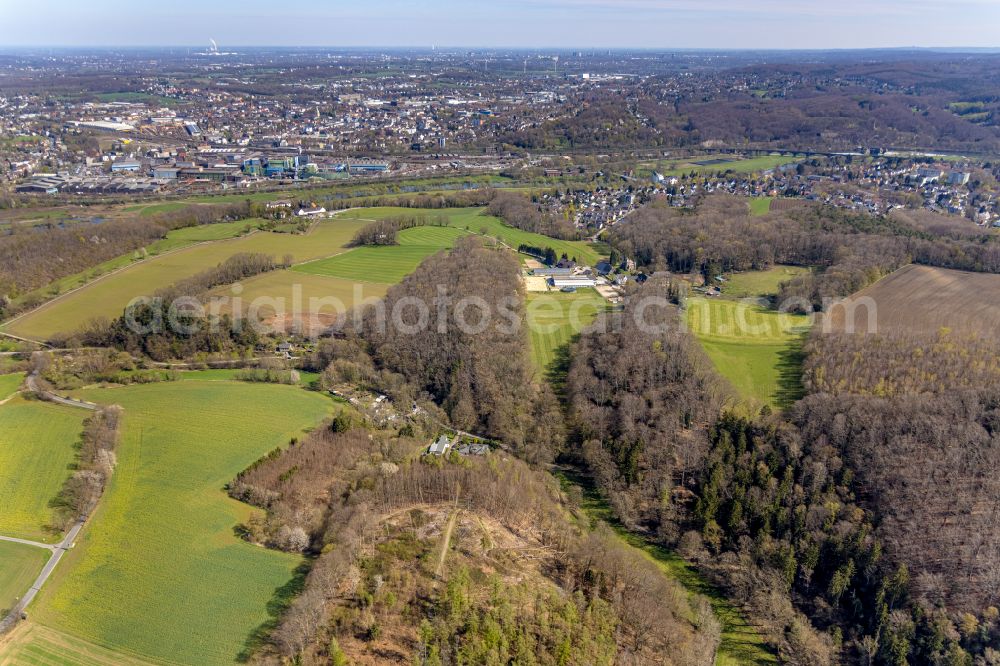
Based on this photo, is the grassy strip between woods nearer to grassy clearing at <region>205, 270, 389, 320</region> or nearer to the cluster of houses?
the cluster of houses

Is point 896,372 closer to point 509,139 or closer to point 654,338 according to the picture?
point 654,338

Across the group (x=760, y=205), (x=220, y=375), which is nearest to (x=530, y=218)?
(x=760, y=205)

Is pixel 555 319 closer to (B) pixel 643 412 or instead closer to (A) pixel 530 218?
(B) pixel 643 412

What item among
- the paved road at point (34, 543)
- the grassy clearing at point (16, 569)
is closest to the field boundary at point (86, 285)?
the paved road at point (34, 543)

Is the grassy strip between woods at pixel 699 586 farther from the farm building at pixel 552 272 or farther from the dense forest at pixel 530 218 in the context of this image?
the dense forest at pixel 530 218

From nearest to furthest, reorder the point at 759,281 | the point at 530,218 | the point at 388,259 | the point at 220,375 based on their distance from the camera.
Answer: the point at 220,375
the point at 759,281
the point at 388,259
the point at 530,218

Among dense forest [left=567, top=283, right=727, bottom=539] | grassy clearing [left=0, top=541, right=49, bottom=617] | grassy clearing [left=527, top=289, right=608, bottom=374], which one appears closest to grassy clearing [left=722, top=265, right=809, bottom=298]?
grassy clearing [left=527, top=289, right=608, bottom=374]
